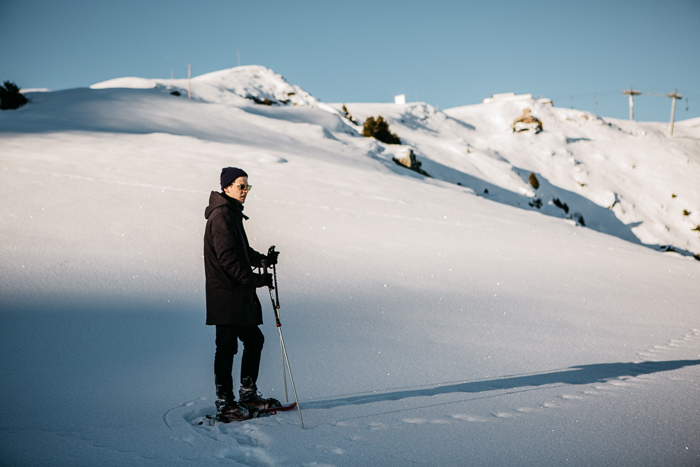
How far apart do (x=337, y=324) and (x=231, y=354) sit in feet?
6.33

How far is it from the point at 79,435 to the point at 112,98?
24.6 m

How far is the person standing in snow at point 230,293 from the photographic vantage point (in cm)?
291

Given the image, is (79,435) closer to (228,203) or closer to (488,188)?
(228,203)

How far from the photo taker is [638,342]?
4.94 m

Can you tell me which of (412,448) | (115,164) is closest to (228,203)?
(412,448)

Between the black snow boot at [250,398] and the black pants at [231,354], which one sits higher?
the black pants at [231,354]

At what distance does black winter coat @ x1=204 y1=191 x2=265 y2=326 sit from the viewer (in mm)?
2895

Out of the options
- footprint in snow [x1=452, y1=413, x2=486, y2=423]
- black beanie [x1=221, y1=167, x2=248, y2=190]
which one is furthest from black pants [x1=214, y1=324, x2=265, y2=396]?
footprint in snow [x1=452, y1=413, x2=486, y2=423]

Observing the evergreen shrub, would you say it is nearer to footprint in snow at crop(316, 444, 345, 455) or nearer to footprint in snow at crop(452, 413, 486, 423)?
footprint in snow at crop(452, 413, 486, 423)

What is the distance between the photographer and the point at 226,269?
2885 millimetres

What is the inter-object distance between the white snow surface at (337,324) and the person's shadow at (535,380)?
1.0 inches

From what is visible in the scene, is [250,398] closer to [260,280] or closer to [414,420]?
[260,280]

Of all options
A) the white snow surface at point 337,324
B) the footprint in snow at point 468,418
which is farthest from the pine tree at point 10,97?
the footprint in snow at point 468,418

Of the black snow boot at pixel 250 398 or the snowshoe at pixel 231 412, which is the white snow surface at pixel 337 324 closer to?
the snowshoe at pixel 231 412
